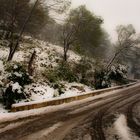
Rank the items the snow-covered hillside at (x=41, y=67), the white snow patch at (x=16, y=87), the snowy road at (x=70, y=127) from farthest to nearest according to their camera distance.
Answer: the snow-covered hillside at (x=41, y=67) < the white snow patch at (x=16, y=87) < the snowy road at (x=70, y=127)

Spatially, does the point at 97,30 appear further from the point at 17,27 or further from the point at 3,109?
the point at 3,109

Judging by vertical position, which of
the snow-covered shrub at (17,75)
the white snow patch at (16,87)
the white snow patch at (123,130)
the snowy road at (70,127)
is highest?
Answer: the snow-covered shrub at (17,75)

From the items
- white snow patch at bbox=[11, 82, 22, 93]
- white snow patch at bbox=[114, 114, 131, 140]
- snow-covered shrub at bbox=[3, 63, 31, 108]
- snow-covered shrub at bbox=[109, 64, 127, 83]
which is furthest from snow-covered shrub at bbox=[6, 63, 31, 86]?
snow-covered shrub at bbox=[109, 64, 127, 83]

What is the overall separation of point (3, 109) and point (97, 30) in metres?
31.8

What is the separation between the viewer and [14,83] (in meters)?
15.2

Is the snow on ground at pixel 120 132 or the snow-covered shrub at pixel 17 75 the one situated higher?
the snow-covered shrub at pixel 17 75

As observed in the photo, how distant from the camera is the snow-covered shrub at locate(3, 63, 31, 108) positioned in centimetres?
1461

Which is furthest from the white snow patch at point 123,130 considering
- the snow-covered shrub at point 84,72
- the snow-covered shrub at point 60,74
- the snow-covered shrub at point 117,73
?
the snow-covered shrub at point 117,73

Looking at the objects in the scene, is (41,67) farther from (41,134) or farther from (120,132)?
(41,134)

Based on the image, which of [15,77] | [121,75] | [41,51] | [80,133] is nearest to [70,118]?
[80,133]

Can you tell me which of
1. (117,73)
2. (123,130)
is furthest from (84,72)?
(123,130)

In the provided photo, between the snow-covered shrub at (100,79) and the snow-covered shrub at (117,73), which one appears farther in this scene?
the snow-covered shrub at (117,73)

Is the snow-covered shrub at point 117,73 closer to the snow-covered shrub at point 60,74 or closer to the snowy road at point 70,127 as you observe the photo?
the snow-covered shrub at point 60,74

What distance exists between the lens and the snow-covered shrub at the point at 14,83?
47.9 ft
